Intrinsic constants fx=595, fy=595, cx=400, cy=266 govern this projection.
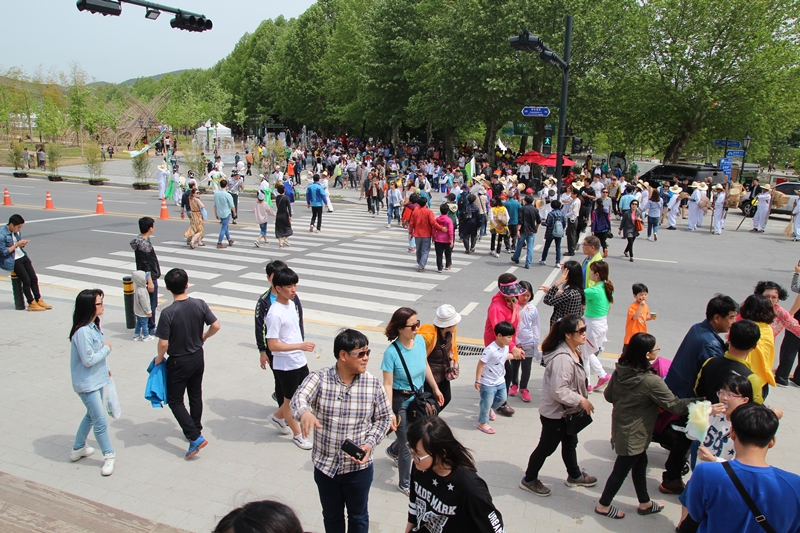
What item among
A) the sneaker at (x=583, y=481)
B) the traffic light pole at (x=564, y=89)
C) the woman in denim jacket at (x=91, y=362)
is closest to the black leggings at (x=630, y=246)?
the traffic light pole at (x=564, y=89)

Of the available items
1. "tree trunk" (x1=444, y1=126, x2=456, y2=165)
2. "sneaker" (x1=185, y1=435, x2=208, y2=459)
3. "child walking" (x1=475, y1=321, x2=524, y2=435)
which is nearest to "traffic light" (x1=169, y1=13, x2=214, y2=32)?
"sneaker" (x1=185, y1=435, x2=208, y2=459)

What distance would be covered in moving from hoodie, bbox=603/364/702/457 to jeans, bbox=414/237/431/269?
931 centimetres

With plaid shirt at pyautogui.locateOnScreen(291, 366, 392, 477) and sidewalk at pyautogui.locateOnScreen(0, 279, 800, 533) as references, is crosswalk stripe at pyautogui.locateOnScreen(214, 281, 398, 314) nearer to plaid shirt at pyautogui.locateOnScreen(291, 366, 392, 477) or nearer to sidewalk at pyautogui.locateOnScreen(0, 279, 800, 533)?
sidewalk at pyautogui.locateOnScreen(0, 279, 800, 533)

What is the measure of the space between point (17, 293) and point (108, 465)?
656 centimetres

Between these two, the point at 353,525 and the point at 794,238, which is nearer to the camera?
the point at 353,525

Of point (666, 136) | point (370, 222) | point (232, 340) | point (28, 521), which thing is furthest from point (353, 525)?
point (666, 136)

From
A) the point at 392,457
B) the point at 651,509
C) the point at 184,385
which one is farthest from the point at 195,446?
the point at 651,509

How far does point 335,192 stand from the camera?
32.6 meters

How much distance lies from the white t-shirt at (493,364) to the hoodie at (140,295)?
5596mm

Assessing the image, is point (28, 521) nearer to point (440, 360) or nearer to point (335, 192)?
point (440, 360)

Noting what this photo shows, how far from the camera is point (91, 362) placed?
5.21 m

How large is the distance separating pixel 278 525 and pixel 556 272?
43.5ft

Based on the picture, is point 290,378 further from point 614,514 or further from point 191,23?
point 191,23

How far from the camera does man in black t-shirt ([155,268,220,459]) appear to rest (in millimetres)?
5445
